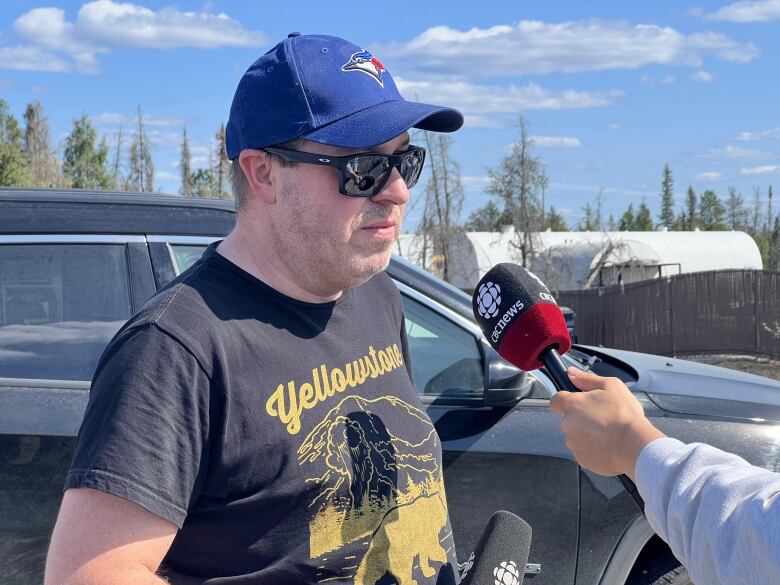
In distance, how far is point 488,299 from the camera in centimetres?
211

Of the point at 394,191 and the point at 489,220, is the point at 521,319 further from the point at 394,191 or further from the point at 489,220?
the point at 489,220

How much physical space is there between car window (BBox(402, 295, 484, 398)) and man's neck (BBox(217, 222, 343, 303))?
1502 millimetres

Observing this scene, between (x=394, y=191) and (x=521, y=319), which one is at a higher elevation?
(x=394, y=191)

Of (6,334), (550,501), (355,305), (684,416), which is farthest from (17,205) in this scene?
(684,416)

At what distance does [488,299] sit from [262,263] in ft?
1.99

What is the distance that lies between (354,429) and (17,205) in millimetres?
1810

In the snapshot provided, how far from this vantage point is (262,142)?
1711mm

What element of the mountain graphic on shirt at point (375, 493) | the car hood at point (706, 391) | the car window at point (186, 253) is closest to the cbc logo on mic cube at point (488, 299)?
the mountain graphic on shirt at point (375, 493)

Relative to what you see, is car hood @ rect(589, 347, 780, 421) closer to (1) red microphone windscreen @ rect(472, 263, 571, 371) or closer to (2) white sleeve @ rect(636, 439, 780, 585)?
(1) red microphone windscreen @ rect(472, 263, 571, 371)

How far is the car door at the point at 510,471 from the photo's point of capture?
305 centimetres

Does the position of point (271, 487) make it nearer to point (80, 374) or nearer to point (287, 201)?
point (287, 201)

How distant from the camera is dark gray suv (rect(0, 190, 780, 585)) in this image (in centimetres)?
294

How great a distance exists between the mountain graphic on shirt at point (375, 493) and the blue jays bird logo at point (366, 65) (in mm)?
669

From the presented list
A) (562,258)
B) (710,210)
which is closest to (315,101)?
(562,258)
